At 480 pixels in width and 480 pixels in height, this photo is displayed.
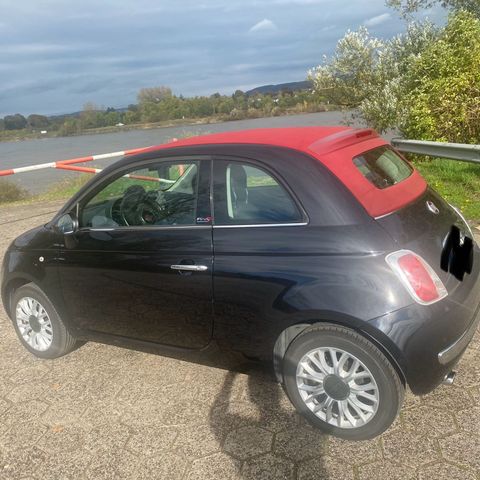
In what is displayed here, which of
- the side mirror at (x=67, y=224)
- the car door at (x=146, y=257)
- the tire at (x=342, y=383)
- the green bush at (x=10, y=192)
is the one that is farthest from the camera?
the green bush at (x=10, y=192)

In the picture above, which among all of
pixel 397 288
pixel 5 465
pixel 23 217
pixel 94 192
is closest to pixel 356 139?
pixel 397 288

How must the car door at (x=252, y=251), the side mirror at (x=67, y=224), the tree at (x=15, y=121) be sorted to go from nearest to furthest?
the car door at (x=252, y=251) → the side mirror at (x=67, y=224) → the tree at (x=15, y=121)

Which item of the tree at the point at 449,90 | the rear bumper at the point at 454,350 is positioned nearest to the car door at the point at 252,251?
the rear bumper at the point at 454,350

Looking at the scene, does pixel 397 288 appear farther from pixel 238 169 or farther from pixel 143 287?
pixel 143 287

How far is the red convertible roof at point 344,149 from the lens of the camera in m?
2.65

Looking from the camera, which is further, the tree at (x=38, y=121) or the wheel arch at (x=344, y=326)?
the tree at (x=38, y=121)

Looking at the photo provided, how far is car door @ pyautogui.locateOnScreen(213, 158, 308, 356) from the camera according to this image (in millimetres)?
2654

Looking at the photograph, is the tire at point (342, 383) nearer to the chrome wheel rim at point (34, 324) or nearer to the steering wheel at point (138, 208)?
the steering wheel at point (138, 208)

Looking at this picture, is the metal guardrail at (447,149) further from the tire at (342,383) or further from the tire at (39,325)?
the tire at (39,325)

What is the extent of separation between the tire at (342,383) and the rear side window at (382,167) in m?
0.91

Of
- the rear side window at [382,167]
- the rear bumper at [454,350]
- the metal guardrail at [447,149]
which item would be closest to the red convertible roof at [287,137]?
the rear side window at [382,167]

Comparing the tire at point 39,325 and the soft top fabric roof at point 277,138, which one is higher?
the soft top fabric roof at point 277,138

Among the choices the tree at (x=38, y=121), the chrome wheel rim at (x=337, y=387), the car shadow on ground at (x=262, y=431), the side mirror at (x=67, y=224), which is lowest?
the car shadow on ground at (x=262, y=431)

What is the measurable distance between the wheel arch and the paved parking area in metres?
0.21
